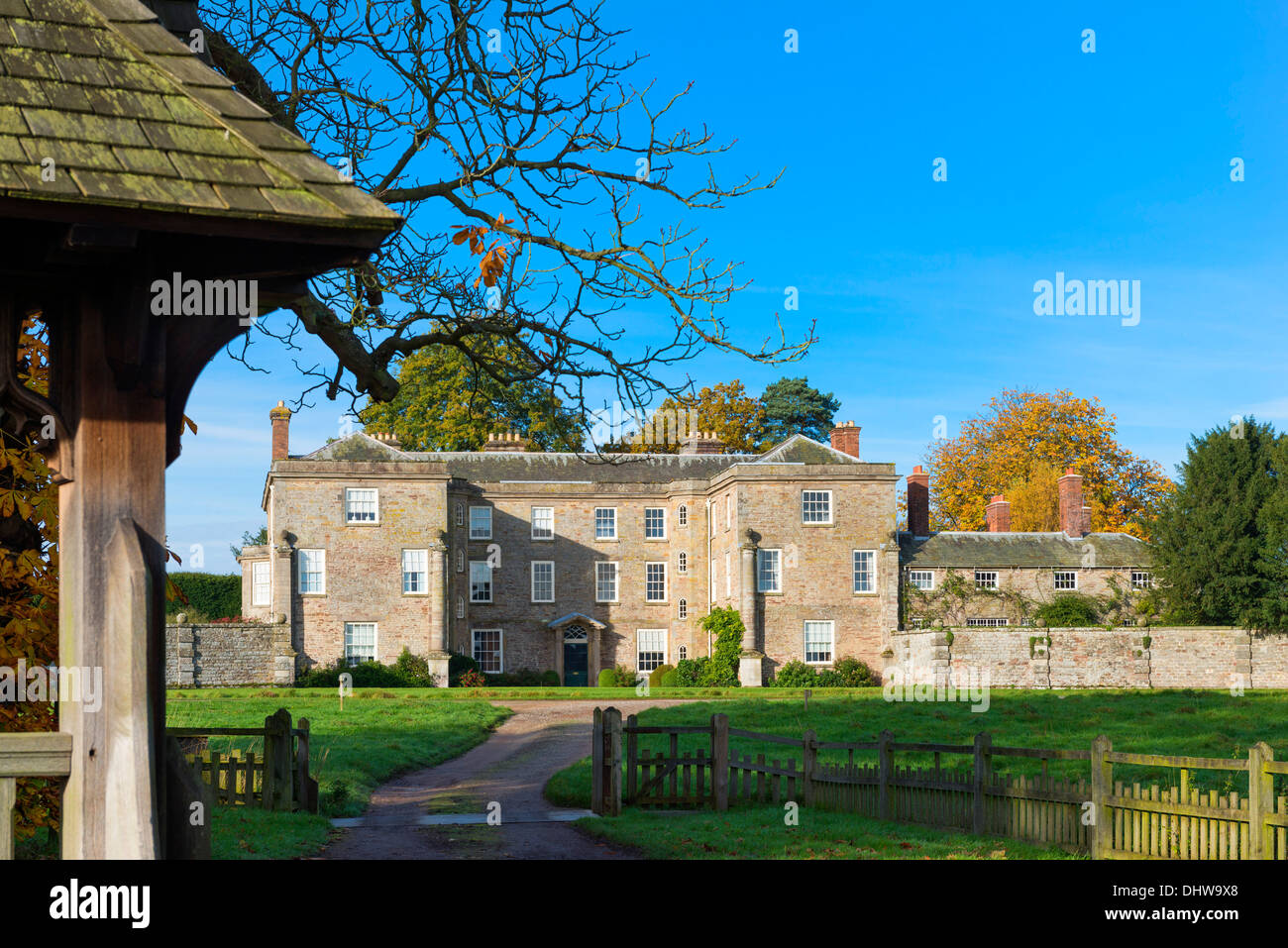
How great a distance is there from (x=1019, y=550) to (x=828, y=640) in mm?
10391

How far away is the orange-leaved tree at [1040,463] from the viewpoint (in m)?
68.4

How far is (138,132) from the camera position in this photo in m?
5.73

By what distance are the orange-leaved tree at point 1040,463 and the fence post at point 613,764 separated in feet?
180

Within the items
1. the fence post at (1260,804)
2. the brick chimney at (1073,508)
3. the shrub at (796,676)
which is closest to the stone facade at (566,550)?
the shrub at (796,676)

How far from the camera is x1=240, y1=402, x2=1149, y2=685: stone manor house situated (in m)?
47.3

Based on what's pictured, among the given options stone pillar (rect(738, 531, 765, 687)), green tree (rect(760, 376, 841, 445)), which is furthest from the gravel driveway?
green tree (rect(760, 376, 841, 445))

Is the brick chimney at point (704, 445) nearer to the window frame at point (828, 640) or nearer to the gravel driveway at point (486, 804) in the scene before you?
the window frame at point (828, 640)

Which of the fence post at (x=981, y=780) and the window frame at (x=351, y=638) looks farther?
the window frame at (x=351, y=638)

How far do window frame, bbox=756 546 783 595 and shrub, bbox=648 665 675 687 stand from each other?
16.6ft

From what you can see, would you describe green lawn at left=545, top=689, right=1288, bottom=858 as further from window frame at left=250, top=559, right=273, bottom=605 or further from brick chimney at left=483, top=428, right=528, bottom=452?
window frame at left=250, top=559, right=273, bottom=605

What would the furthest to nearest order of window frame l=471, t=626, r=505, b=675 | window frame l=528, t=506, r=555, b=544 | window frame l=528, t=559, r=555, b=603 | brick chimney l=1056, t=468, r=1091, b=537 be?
brick chimney l=1056, t=468, r=1091, b=537 < window frame l=528, t=506, r=555, b=544 < window frame l=528, t=559, r=555, b=603 < window frame l=471, t=626, r=505, b=675

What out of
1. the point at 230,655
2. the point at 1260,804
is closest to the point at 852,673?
the point at 230,655
